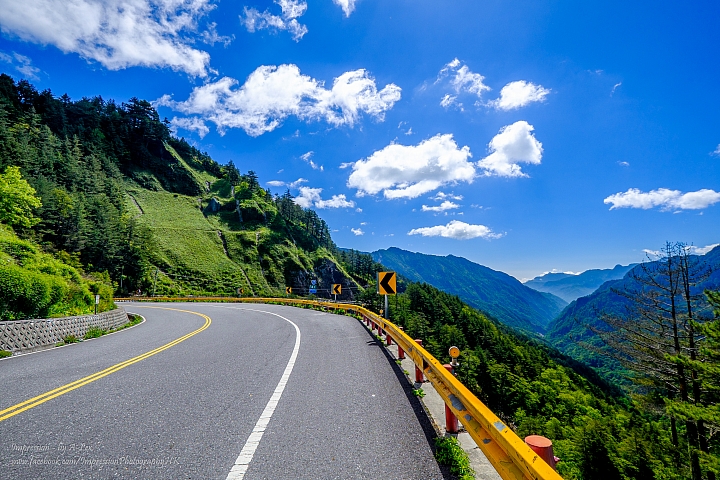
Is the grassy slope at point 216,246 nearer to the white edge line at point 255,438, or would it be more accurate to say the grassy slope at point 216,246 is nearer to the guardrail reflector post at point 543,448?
the white edge line at point 255,438

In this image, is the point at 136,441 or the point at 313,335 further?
the point at 313,335

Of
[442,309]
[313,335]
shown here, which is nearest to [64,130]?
[442,309]

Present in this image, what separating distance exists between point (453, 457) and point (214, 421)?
3.03 meters

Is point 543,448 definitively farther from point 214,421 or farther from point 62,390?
point 62,390

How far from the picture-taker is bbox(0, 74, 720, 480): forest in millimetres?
15820

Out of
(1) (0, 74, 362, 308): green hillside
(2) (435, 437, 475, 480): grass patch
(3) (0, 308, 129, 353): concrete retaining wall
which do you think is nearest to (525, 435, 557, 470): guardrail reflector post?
(2) (435, 437, 475, 480): grass patch

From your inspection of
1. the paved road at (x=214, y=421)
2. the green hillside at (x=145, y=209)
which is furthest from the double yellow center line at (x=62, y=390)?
the green hillside at (x=145, y=209)

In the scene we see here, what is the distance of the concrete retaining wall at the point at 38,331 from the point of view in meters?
9.38

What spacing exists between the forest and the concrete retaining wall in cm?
123

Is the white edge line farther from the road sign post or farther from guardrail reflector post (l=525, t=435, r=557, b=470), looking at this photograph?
the road sign post

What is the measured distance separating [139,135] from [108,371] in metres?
153

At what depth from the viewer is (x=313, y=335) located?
480 inches

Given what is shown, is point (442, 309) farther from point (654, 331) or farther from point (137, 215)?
point (137, 215)

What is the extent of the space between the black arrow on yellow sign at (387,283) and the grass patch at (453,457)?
8276 millimetres
